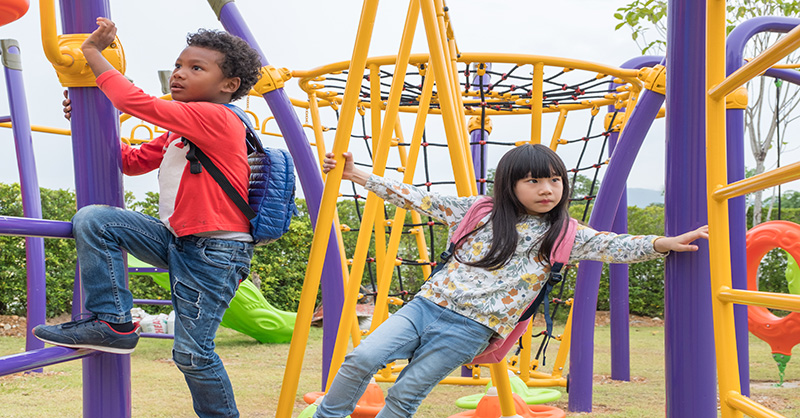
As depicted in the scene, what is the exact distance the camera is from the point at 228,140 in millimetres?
1997

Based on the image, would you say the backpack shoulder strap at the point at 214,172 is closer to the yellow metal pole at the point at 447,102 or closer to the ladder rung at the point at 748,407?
the yellow metal pole at the point at 447,102

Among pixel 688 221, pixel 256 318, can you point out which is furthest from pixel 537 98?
pixel 256 318

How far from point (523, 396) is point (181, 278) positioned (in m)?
2.39

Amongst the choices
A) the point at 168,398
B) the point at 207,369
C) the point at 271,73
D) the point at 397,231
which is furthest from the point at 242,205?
the point at 168,398

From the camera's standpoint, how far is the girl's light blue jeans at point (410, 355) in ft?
6.33

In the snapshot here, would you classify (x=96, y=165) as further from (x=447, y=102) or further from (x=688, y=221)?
(x=688, y=221)

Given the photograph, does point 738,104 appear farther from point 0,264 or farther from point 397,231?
point 0,264

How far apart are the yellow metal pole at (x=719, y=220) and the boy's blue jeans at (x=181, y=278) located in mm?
1294

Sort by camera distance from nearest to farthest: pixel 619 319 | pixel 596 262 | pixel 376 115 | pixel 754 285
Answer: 1. pixel 376 115
2. pixel 596 262
3. pixel 619 319
4. pixel 754 285

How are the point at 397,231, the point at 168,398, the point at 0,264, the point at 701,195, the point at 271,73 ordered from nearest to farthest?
the point at 701,195 → the point at 397,231 → the point at 271,73 → the point at 168,398 → the point at 0,264

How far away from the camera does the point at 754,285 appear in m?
4.84

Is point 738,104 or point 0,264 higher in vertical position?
point 738,104

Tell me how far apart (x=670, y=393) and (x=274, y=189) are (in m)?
1.30

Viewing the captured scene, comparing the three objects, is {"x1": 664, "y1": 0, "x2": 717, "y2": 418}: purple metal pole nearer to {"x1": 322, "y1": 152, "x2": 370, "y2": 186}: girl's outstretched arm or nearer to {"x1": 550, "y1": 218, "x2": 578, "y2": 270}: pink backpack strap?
{"x1": 550, "y1": 218, "x2": 578, "y2": 270}: pink backpack strap
